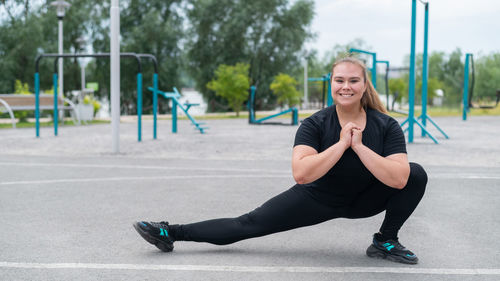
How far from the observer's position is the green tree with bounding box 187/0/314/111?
120 feet

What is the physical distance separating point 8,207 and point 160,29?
1133 inches

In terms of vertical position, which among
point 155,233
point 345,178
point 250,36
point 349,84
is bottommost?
point 155,233

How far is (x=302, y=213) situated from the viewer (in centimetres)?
349

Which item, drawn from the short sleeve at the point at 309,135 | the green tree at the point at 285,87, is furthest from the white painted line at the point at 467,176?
the green tree at the point at 285,87

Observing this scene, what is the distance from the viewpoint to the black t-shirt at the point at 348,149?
3.34m

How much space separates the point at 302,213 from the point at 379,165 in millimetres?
589

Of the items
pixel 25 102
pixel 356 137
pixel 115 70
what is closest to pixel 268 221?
pixel 356 137

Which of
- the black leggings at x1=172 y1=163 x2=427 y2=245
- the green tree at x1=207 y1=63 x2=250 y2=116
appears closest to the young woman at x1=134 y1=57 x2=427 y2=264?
the black leggings at x1=172 y1=163 x2=427 y2=245

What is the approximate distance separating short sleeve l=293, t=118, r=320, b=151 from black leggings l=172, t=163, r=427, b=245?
0.33 meters

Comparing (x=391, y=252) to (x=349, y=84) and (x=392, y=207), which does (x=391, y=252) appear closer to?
(x=392, y=207)

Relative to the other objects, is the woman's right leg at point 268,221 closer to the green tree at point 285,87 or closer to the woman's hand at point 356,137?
the woman's hand at point 356,137

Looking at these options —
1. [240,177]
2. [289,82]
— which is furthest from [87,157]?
[289,82]

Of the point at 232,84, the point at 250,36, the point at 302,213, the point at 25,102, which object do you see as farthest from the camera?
the point at 250,36

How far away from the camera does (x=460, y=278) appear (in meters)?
3.18
